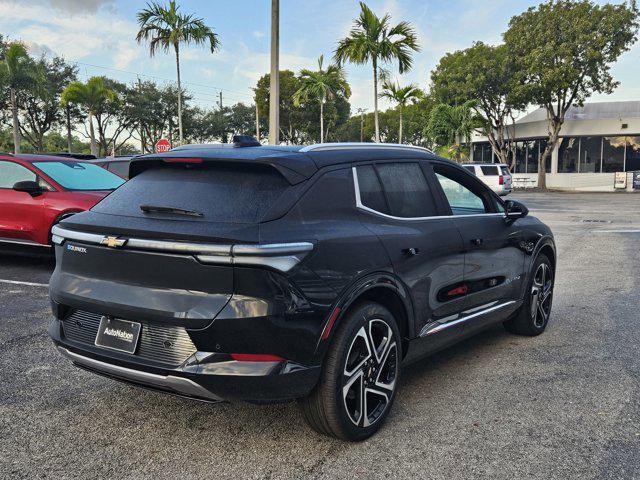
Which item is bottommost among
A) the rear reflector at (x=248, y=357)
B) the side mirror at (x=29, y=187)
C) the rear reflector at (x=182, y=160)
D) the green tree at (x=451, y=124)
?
the rear reflector at (x=248, y=357)

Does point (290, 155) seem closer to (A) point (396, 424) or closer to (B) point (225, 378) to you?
(B) point (225, 378)

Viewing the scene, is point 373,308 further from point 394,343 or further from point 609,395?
point 609,395

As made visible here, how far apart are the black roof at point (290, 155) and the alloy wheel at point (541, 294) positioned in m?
2.16

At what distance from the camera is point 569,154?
3991 cm

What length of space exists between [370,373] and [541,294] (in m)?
2.72

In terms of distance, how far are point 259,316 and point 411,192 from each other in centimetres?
159

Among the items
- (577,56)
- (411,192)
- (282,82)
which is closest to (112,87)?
(282,82)

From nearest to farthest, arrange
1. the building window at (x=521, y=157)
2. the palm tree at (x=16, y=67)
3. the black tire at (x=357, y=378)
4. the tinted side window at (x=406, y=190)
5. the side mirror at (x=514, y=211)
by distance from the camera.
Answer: the black tire at (x=357, y=378)
the tinted side window at (x=406, y=190)
the side mirror at (x=514, y=211)
the palm tree at (x=16, y=67)
the building window at (x=521, y=157)

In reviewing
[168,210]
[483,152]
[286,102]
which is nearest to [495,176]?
[483,152]

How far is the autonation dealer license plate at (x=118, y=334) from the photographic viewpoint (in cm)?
294

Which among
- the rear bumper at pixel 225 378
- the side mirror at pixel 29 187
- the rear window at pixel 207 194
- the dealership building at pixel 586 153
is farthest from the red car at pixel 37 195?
the dealership building at pixel 586 153

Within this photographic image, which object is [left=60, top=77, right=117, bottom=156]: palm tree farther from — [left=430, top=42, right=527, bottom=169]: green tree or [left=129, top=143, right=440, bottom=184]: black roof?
[left=129, top=143, right=440, bottom=184]: black roof

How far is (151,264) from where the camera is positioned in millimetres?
2879

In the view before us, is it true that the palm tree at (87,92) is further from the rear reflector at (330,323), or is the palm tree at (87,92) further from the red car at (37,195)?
the rear reflector at (330,323)
